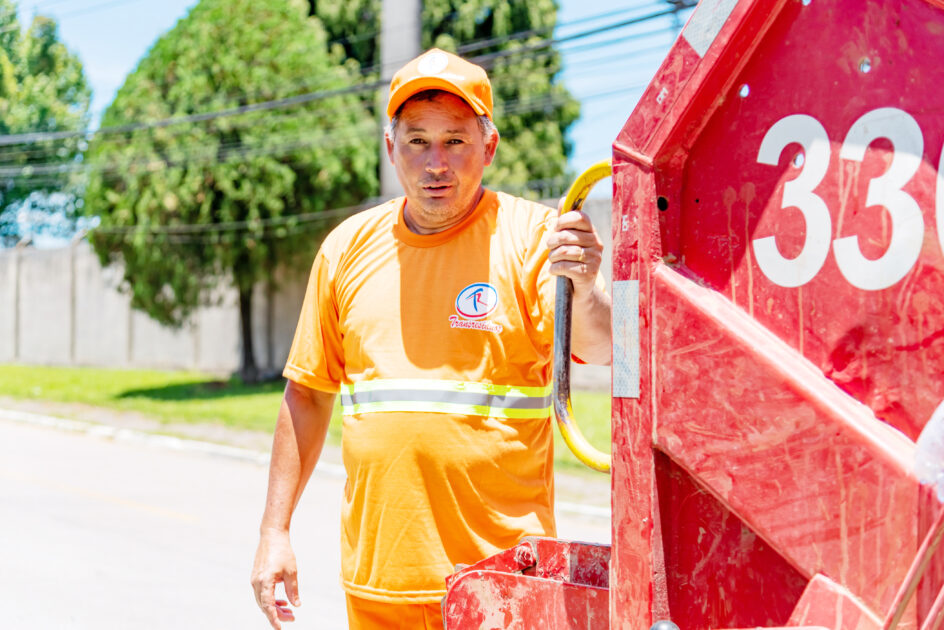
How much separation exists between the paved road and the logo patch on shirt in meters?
3.39

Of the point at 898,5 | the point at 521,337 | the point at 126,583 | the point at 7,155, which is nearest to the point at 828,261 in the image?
the point at 898,5

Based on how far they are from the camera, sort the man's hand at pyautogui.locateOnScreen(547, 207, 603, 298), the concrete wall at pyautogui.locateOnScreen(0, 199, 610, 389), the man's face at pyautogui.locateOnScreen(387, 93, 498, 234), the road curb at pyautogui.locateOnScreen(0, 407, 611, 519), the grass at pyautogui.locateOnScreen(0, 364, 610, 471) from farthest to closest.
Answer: the concrete wall at pyautogui.locateOnScreen(0, 199, 610, 389)
the grass at pyautogui.locateOnScreen(0, 364, 610, 471)
the road curb at pyautogui.locateOnScreen(0, 407, 611, 519)
the man's face at pyautogui.locateOnScreen(387, 93, 498, 234)
the man's hand at pyautogui.locateOnScreen(547, 207, 603, 298)

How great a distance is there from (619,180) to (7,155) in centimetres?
4076

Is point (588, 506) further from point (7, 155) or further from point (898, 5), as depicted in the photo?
point (7, 155)

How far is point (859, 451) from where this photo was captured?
1.31 metres

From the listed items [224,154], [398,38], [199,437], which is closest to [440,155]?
[398,38]

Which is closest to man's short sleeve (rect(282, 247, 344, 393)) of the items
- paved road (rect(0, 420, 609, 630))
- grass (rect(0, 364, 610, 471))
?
paved road (rect(0, 420, 609, 630))

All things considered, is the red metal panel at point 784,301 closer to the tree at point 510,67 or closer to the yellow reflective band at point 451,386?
the yellow reflective band at point 451,386

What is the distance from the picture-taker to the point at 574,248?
197 cm

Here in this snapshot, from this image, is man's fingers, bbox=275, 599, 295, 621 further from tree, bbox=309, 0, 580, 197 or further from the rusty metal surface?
tree, bbox=309, 0, 580, 197

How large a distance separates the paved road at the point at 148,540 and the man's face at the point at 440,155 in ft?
11.4

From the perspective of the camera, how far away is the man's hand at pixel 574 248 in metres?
1.97

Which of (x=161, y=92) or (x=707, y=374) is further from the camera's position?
(x=161, y=92)

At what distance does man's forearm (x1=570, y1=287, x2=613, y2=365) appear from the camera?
213cm
